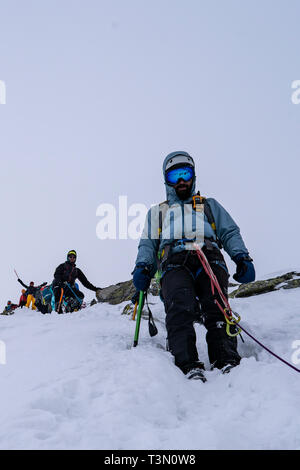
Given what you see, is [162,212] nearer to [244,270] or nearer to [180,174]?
[180,174]

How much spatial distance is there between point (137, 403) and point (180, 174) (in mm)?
3184

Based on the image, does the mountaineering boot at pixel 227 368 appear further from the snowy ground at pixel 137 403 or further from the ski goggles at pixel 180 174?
the ski goggles at pixel 180 174

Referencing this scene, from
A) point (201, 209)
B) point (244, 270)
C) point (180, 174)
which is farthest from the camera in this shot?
point (180, 174)

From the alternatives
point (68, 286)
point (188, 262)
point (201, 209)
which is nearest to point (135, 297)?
point (188, 262)

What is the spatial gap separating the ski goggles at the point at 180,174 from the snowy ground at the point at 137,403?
2.37m

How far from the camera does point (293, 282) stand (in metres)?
8.43

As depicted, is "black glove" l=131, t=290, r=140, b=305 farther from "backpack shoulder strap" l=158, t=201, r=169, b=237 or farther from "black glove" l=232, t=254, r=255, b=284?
"black glove" l=232, t=254, r=255, b=284

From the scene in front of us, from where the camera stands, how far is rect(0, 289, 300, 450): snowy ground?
5.86 feet

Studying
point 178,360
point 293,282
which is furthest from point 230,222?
point 293,282

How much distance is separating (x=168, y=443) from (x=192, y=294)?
6.85 ft

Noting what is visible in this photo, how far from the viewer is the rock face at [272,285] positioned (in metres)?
8.43

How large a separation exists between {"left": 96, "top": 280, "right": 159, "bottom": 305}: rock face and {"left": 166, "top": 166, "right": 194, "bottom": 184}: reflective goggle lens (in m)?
7.11

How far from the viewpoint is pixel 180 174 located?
467 cm
